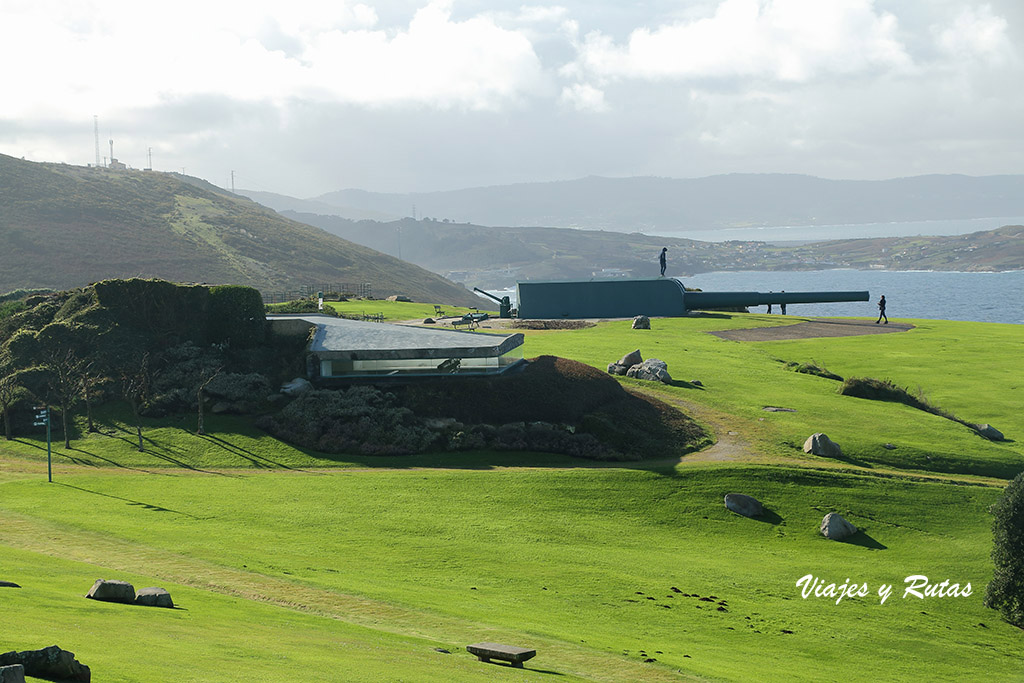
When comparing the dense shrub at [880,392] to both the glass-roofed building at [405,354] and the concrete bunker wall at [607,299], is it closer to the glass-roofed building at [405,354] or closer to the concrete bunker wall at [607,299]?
the glass-roofed building at [405,354]

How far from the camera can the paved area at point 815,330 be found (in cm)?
7781

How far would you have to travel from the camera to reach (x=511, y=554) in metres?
28.8

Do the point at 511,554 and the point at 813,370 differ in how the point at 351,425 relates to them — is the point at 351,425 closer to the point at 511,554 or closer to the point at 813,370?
the point at 511,554

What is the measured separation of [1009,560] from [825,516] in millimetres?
7095

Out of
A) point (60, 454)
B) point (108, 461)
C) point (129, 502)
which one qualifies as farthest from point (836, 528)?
point (60, 454)

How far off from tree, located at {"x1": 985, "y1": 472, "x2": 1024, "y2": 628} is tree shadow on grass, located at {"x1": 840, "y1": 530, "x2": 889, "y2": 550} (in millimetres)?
4116

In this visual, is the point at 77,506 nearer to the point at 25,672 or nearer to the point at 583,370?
the point at 25,672

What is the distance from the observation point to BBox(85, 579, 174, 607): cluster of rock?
19031 mm

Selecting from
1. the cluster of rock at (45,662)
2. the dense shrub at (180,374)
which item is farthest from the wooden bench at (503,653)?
the dense shrub at (180,374)

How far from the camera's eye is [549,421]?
44.1m

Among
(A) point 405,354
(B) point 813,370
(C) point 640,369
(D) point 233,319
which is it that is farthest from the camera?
(B) point 813,370

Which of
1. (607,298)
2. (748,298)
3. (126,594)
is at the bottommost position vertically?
(126,594)

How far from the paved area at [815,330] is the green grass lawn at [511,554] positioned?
89.3 feet

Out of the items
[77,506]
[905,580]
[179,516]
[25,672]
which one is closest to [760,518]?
[905,580]
